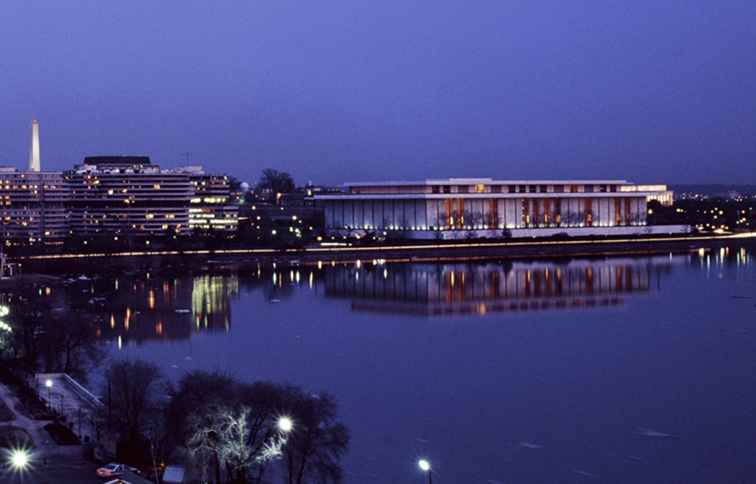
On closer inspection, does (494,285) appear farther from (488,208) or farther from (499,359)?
(488,208)

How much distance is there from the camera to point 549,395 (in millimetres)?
7195

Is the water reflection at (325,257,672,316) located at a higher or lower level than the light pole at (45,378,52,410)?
higher

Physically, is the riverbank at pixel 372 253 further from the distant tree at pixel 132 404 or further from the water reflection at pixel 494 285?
the distant tree at pixel 132 404

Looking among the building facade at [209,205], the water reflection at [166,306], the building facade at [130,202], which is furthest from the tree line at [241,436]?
the building facade at [209,205]

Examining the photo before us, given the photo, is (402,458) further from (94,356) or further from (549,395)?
(94,356)

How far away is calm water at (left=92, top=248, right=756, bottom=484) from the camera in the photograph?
5.74m

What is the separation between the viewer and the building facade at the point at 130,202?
25672mm

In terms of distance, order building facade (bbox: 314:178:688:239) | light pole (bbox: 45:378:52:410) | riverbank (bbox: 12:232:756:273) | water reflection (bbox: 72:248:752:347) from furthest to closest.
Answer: building facade (bbox: 314:178:688:239), riverbank (bbox: 12:232:756:273), water reflection (bbox: 72:248:752:347), light pole (bbox: 45:378:52:410)

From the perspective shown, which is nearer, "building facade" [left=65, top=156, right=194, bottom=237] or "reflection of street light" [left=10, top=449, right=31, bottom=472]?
"reflection of street light" [left=10, top=449, right=31, bottom=472]

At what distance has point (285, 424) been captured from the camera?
5098 millimetres

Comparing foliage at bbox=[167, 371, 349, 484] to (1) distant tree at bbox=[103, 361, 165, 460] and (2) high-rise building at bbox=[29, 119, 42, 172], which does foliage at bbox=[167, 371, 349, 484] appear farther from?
(2) high-rise building at bbox=[29, 119, 42, 172]

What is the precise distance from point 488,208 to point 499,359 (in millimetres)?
16509

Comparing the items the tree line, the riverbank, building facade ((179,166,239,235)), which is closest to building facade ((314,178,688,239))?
the riverbank

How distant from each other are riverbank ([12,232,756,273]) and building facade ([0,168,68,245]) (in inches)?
202
